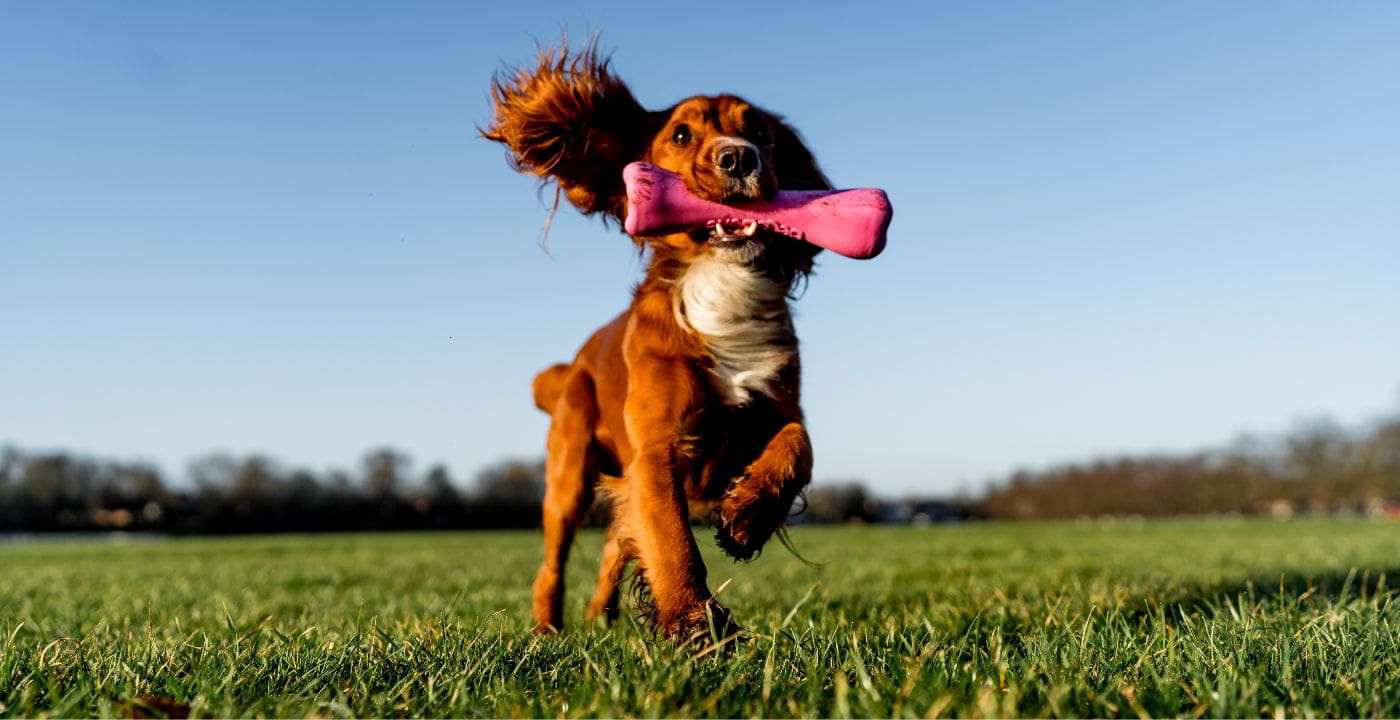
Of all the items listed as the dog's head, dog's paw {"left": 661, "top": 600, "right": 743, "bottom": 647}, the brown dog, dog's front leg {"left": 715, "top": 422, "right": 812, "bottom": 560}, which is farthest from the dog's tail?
dog's paw {"left": 661, "top": 600, "right": 743, "bottom": 647}

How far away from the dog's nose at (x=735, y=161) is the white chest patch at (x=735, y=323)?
0.32 meters

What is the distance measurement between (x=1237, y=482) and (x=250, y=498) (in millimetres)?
73877

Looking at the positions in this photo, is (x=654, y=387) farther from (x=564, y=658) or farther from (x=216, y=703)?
(x=216, y=703)

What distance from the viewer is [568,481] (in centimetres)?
431

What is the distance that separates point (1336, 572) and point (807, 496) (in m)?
4.95

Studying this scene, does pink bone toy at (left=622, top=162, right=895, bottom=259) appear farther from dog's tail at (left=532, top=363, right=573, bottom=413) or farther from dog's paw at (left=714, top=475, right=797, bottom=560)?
dog's tail at (left=532, top=363, right=573, bottom=413)

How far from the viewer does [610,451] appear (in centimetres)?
434

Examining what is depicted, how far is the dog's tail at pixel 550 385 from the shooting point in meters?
4.90

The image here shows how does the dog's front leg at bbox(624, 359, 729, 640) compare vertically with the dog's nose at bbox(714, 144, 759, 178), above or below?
below

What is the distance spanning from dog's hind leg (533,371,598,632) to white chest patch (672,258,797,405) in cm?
106

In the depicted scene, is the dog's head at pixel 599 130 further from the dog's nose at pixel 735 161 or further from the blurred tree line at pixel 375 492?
the blurred tree line at pixel 375 492

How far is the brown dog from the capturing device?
298 centimetres

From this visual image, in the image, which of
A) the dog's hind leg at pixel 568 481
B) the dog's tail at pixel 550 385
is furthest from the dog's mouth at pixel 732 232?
the dog's tail at pixel 550 385

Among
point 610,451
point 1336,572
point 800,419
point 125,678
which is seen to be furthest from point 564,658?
point 1336,572
